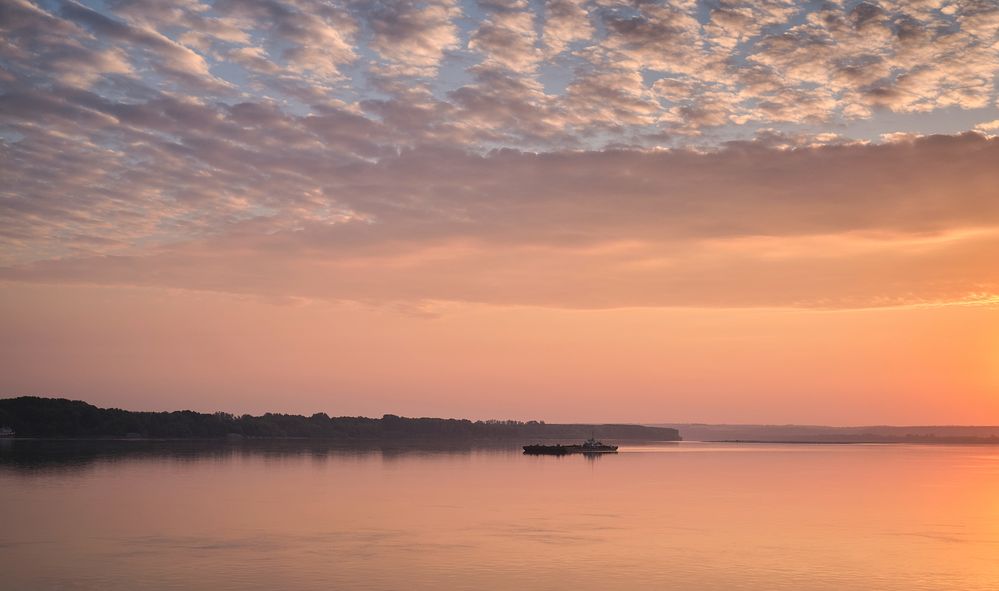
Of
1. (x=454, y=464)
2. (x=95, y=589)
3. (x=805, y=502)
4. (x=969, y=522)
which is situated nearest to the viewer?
(x=95, y=589)

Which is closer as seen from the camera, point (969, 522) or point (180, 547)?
point (180, 547)

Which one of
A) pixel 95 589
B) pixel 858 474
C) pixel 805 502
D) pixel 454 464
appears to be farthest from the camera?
pixel 454 464

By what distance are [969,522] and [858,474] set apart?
6562 cm

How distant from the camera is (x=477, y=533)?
5981cm

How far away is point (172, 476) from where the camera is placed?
4087 inches

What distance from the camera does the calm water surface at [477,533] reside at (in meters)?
44.6

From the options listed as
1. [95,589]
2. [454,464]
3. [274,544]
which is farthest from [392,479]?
[95,589]

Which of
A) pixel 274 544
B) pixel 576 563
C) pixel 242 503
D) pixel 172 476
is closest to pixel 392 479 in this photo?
pixel 172 476

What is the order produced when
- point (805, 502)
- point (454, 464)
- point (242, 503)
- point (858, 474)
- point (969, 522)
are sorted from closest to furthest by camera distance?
point (969, 522) → point (242, 503) → point (805, 502) → point (858, 474) → point (454, 464)

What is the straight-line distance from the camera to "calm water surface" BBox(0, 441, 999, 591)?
44562 mm

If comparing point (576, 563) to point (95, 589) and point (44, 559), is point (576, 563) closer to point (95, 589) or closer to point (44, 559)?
point (95, 589)

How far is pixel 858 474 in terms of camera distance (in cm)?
13425

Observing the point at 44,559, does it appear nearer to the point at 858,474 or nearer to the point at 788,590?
the point at 788,590

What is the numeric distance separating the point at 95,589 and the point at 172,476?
218 feet
